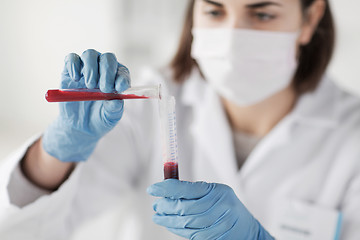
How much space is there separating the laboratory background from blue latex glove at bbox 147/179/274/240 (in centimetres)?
40

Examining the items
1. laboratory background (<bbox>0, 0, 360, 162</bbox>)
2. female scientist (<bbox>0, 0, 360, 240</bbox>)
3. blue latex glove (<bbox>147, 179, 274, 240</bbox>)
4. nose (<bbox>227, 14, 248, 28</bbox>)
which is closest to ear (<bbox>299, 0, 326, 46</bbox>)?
female scientist (<bbox>0, 0, 360, 240</bbox>)

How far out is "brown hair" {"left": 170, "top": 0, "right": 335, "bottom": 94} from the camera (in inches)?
55.4

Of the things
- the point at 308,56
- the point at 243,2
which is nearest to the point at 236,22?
the point at 243,2

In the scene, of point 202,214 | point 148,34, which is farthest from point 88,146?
point 148,34

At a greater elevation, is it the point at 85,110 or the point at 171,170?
the point at 85,110

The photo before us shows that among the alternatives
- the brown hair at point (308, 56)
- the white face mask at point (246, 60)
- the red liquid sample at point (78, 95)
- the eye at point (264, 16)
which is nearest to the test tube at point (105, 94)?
the red liquid sample at point (78, 95)

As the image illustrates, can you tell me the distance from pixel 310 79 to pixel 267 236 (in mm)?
716

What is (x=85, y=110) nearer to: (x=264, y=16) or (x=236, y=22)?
(x=236, y=22)

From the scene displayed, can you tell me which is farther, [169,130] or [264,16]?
[264,16]

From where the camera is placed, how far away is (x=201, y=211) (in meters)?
0.83

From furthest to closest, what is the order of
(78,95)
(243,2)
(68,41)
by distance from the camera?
1. (68,41)
2. (243,2)
3. (78,95)

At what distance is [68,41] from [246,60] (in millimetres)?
1105

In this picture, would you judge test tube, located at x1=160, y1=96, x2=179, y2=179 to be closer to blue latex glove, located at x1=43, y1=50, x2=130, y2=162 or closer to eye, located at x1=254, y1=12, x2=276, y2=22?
blue latex glove, located at x1=43, y1=50, x2=130, y2=162

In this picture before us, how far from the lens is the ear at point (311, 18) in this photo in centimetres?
129
